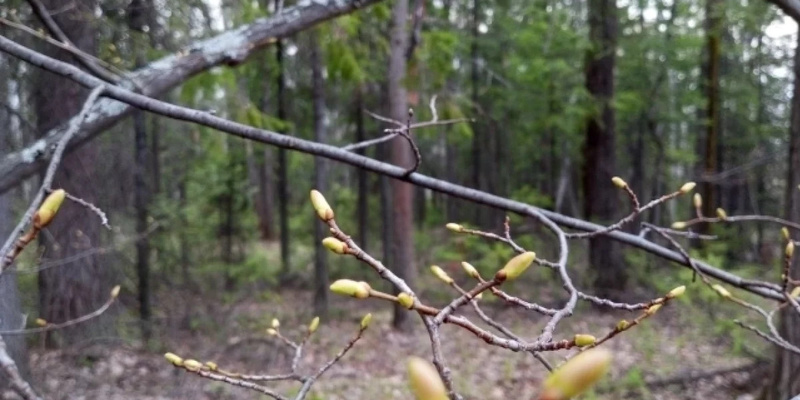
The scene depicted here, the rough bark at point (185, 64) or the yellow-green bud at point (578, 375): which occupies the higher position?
the rough bark at point (185, 64)

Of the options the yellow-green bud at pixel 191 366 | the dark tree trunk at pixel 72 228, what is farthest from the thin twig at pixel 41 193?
the dark tree trunk at pixel 72 228

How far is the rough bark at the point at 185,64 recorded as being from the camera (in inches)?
91.0

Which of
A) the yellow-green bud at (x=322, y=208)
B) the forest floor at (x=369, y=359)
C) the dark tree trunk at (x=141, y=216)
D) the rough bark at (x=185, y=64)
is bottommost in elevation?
the forest floor at (x=369, y=359)

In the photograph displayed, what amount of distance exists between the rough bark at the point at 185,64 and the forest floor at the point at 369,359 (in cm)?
341

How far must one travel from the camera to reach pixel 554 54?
11.7 metres

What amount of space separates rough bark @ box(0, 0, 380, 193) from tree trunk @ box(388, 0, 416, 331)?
5.51 meters

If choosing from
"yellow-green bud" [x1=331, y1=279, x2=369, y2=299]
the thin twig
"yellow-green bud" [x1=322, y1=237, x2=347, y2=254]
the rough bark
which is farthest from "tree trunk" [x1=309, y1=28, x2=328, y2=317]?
"yellow-green bud" [x1=331, y1=279, x2=369, y2=299]

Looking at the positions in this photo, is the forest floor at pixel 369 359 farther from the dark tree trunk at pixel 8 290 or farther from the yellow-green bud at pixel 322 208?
the yellow-green bud at pixel 322 208

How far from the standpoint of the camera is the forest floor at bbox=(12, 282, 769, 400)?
6363 millimetres

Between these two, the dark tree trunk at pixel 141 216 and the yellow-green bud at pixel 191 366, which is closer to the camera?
the yellow-green bud at pixel 191 366

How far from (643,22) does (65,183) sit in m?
12.2

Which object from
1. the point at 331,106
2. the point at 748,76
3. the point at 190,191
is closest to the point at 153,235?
the point at 190,191

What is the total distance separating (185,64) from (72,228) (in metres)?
4.57

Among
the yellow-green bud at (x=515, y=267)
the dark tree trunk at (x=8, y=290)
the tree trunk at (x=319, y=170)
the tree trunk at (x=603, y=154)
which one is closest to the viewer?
the yellow-green bud at (x=515, y=267)
